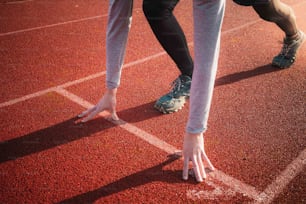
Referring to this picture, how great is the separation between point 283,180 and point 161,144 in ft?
2.94

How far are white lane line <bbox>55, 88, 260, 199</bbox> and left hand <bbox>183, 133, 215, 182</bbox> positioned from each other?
0.14 m

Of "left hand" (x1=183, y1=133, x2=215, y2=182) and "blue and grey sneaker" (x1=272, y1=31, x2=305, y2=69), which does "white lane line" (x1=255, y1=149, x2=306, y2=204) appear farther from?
"blue and grey sneaker" (x1=272, y1=31, x2=305, y2=69)

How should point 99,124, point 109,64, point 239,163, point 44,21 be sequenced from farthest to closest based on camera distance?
point 44,21 < point 99,124 < point 109,64 < point 239,163

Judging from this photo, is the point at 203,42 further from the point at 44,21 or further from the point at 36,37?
the point at 44,21

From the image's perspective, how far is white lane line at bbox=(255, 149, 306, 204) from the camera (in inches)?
66.1

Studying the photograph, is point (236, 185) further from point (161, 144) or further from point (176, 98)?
A: point (176, 98)

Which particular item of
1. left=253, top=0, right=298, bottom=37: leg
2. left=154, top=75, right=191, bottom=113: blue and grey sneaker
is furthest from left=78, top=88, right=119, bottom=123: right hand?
left=253, top=0, right=298, bottom=37: leg

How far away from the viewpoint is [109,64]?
213 centimetres

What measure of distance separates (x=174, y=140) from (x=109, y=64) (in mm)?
803

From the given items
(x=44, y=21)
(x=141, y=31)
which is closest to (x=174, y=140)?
(x=141, y=31)

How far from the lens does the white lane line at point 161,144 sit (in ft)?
5.70

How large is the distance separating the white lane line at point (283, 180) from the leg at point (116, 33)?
132cm

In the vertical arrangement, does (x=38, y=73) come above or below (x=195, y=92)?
below

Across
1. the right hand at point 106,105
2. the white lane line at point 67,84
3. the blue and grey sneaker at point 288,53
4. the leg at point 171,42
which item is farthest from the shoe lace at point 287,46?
the right hand at point 106,105
